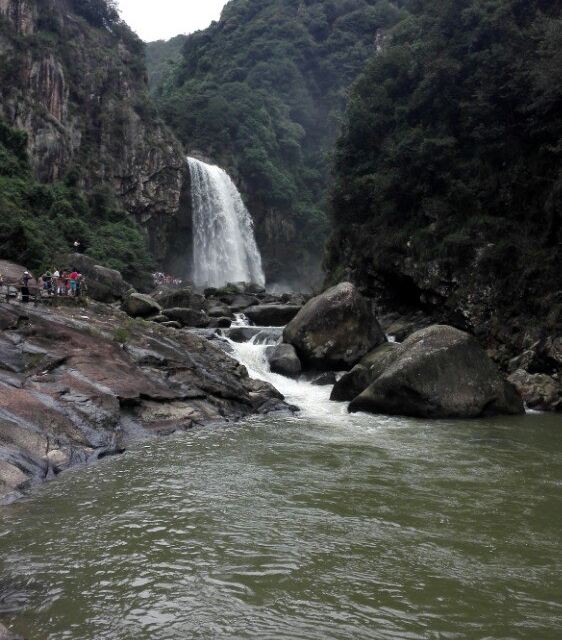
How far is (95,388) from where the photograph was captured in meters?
12.8

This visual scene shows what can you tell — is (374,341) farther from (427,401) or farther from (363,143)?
(363,143)

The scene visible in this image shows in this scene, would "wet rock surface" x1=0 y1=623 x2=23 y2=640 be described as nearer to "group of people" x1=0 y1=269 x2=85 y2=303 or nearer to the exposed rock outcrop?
"group of people" x1=0 y1=269 x2=85 y2=303

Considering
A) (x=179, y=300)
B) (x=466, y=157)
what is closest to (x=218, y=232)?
(x=179, y=300)

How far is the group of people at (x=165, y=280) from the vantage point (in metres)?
44.5

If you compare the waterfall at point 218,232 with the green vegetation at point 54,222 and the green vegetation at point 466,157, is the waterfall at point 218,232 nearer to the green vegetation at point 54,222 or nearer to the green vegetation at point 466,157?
the green vegetation at point 54,222

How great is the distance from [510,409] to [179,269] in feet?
139

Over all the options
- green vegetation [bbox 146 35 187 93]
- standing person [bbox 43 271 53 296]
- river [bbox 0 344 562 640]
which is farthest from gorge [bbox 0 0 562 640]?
green vegetation [bbox 146 35 187 93]

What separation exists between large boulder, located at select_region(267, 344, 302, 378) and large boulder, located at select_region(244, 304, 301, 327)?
6929 mm

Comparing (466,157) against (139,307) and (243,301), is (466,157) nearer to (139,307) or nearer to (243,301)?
(139,307)

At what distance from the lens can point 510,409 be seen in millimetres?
15359

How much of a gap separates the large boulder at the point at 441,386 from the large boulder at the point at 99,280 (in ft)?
54.5

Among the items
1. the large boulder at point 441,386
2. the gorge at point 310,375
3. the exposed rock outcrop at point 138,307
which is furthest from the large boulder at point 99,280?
the large boulder at point 441,386

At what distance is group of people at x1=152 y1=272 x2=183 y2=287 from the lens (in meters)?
44.5

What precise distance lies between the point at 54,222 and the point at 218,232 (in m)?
18.8
